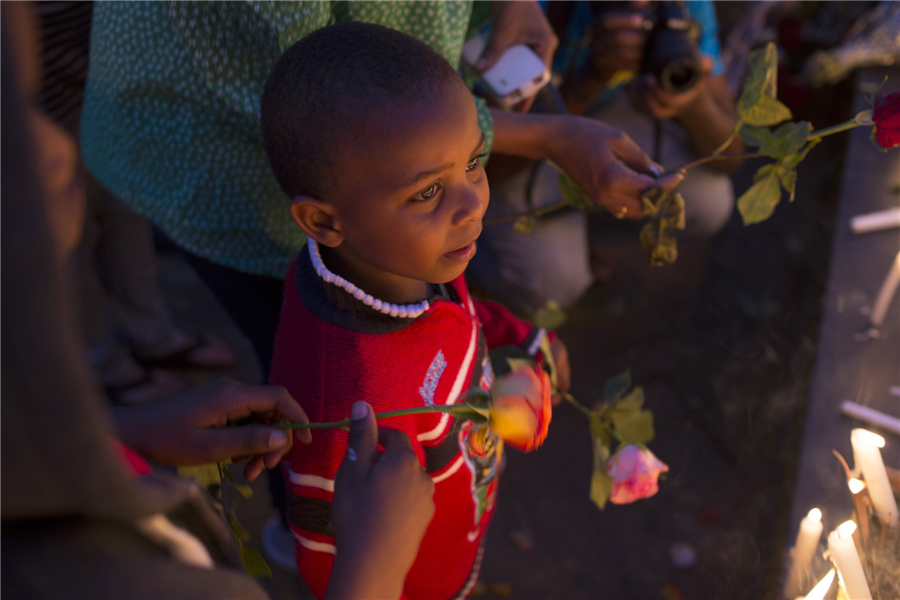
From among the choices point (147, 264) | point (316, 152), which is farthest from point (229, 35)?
point (147, 264)

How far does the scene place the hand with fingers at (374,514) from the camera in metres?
0.61

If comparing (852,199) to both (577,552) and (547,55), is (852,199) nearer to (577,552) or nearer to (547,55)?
(547,55)

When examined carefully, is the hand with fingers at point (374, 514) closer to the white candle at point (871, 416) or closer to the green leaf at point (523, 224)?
the green leaf at point (523, 224)

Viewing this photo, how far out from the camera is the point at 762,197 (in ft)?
3.36

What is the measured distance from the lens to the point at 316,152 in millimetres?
754

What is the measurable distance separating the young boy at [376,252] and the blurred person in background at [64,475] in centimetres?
25

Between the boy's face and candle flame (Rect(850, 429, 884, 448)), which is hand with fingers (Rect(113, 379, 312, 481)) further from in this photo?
candle flame (Rect(850, 429, 884, 448))

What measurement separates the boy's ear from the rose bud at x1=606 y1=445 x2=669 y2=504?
0.56m

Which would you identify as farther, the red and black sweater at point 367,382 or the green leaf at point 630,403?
the green leaf at point 630,403

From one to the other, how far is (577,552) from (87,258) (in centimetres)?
183

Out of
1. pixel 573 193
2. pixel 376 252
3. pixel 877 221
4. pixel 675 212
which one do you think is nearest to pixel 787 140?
pixel 675 212

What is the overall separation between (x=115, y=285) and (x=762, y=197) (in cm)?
200

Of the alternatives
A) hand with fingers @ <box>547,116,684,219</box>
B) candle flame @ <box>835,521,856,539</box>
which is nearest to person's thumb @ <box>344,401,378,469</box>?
hand with fingers @ <box>547,116,684,219</box>

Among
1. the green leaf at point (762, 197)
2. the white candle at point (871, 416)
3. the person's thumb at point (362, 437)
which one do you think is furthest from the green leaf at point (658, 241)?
the person's thumb at point (362, 437)
